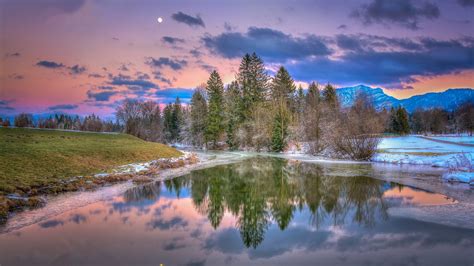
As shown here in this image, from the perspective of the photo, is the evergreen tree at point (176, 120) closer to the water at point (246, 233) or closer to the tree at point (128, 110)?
the tree at point (128, 110)

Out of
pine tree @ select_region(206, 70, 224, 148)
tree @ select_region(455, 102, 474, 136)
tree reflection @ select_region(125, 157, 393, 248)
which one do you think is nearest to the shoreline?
tree reflection @ select_region(125, 157, 393, 248)

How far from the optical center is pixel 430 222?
9.67m

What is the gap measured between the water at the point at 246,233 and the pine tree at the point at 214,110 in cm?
4660

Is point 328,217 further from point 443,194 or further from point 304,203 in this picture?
point 443,194

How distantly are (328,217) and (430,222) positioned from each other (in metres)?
3.15

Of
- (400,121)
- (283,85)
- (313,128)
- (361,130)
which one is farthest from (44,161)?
(400,121)

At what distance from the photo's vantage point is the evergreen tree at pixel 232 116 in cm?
Result: 6009

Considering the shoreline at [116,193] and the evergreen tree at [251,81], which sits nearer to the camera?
the shoreline at [116,193]

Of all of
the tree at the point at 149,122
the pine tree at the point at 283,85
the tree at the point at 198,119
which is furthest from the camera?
the pine tree at the point at 283,85

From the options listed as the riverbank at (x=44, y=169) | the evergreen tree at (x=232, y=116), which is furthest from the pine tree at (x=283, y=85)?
the riverbank at (x=44, y=169)

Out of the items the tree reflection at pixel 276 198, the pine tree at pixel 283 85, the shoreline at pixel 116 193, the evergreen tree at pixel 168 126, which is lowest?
the tree reflection at pixel 276 198

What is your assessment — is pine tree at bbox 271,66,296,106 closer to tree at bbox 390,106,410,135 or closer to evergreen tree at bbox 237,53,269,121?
evergreen tree at bbox 237,53,269,121

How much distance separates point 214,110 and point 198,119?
479 centimetres

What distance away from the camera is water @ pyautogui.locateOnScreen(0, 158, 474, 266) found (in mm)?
7133
